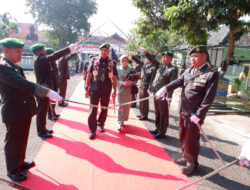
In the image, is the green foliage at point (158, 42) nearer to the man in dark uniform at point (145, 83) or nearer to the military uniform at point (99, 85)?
the man in dark uniform at point (145, 83)

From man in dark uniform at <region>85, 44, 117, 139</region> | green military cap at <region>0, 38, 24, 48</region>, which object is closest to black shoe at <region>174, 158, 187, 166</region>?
man in dark uniform at <region>85, 44, 117, 139</region>

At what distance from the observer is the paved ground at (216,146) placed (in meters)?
2.72

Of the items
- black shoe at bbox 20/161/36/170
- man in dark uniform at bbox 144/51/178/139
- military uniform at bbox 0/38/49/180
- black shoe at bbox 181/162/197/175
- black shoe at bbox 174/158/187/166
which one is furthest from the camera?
man in dark uniform at bbox 144/51/178/139

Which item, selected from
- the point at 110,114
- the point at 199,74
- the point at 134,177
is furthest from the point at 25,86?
the point at 110,114

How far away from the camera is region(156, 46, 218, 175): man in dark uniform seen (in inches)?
101

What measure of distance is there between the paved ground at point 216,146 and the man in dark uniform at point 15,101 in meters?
0.40

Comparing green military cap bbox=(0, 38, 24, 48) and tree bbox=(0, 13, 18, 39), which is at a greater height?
tree bbox=(0, 13, 18, 39)

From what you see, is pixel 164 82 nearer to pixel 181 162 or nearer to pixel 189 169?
pixel 181 162

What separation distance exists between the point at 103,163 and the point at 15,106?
5.35 feet

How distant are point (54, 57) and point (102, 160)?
210cm

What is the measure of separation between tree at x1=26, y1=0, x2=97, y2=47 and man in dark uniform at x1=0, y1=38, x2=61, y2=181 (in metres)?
33.0

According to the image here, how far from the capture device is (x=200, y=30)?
22.9 ft

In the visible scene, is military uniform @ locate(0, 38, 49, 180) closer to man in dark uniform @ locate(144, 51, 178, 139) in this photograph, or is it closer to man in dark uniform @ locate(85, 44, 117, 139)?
man in dark uniform @ locate(85, 44, 117, 139)

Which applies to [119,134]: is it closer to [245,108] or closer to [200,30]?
[200,30]
